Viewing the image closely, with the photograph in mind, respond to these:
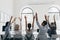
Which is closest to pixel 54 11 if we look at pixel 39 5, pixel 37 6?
pixel 39 5

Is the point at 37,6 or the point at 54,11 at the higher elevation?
the point at 37,6

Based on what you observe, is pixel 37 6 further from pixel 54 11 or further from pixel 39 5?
pixel 54 11

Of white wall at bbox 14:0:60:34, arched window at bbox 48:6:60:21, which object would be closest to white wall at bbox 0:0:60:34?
white wall at bbox 14:0:60:34

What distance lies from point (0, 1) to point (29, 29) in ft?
14.0

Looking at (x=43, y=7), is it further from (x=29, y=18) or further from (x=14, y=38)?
(x=14, y=38)

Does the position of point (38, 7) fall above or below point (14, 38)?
above

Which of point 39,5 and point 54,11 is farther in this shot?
point 54,11

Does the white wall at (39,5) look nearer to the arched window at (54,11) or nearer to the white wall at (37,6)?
the white wall at (37,6)

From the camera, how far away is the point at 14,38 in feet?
11.4

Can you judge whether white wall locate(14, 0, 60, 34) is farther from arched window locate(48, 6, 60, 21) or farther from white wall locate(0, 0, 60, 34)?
arched window locate(48, 6, 60, 21)

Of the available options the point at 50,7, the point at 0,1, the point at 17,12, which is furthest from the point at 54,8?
the point at 0,1

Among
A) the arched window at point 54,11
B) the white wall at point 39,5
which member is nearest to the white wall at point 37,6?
the white wall at point 39,5

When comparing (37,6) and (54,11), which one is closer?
(37,6)

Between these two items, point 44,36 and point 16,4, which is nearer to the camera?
point 44,36
